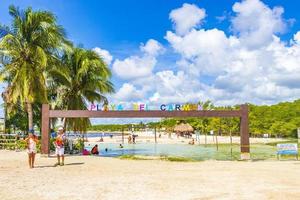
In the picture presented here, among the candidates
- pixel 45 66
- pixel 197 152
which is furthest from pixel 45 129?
pixel 197 152

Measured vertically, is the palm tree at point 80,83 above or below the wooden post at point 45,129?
above

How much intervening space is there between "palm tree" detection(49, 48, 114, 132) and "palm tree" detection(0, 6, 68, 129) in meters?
3.71

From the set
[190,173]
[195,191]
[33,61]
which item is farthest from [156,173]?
[33,61]

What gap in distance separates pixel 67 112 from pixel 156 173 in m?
9.31

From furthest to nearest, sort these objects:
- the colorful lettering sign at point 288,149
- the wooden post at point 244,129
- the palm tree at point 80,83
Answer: the palm tree at point 80,83, the colorful lettering sign at point 288,149, the wooden post at point 244,129

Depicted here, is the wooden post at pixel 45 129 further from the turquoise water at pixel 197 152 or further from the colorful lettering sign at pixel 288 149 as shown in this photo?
the colorful lettering sign at pixel 288 149

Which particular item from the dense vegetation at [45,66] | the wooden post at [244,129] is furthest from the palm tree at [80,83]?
the wooden post at [244,129]

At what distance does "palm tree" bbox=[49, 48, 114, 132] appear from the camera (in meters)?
31.1

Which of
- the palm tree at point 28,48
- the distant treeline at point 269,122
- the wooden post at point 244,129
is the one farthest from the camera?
the distant treeline at point 269,122

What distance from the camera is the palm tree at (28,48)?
86.7 ft

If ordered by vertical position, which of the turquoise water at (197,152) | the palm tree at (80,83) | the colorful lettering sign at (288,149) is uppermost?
the palm tree at (80,83)

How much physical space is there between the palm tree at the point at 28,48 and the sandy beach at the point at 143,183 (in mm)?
9647

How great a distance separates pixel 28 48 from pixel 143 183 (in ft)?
56.2

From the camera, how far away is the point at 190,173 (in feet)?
53.4
